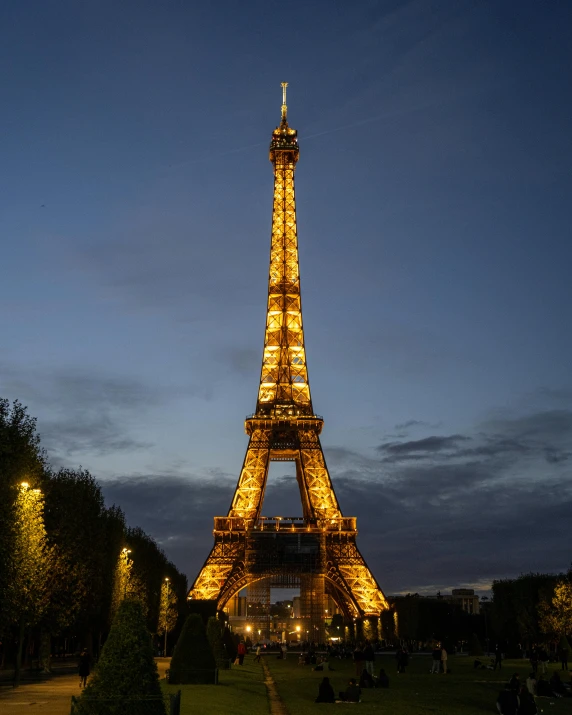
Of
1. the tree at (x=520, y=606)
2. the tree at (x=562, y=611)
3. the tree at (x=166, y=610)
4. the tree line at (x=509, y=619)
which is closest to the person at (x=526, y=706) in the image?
the tree line at (x=509, y=619)

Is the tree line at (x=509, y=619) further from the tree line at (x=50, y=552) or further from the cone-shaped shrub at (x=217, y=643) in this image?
the tree line at (x=50, y=552)

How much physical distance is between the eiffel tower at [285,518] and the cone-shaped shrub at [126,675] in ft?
273

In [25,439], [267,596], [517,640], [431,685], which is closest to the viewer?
[431,685]

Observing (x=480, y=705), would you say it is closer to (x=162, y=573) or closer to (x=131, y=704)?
(x=131, y=704)

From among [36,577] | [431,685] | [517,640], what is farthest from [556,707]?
Answer: [517,640]

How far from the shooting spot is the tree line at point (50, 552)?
137 ft

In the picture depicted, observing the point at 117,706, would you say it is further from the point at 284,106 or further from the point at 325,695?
the point at 284,106

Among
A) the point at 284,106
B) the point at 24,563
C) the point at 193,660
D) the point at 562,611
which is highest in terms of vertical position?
the point at 284,106

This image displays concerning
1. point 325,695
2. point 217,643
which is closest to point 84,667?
point 325,695

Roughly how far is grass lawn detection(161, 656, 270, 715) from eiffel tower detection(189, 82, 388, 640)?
60867 mm

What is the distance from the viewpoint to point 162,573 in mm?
101188

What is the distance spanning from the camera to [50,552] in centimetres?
4831

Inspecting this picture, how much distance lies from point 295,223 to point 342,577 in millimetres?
50018

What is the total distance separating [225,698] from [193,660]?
6.66m
